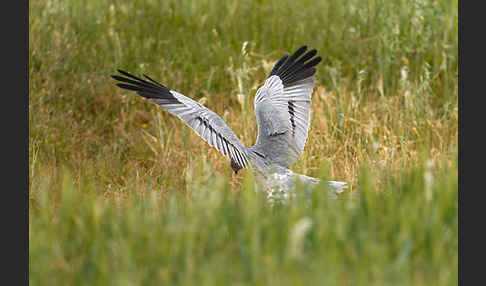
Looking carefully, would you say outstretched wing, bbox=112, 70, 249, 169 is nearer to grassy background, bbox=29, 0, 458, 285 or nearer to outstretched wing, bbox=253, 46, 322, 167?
grassy background, bbox=29, 0, 458, 285

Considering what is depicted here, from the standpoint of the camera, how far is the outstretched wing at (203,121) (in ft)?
13.8

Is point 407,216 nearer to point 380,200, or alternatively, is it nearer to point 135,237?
point 380,200

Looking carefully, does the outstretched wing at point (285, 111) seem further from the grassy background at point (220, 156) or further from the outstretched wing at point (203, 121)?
the outstretched wing at point (203, 121)

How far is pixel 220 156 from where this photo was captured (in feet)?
18.3

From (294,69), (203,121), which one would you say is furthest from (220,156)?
(203,121)

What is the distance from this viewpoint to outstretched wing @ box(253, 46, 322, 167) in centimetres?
476

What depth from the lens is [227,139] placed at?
421cm

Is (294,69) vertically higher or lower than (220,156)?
higher

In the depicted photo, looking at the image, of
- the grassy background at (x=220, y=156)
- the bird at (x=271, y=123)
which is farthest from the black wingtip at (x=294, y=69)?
the grassy background at (x=220, y=156)

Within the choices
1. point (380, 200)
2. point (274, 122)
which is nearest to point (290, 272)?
point (380, 200)

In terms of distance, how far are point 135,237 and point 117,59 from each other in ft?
15.3

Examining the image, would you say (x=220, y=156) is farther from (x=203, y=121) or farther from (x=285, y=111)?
(x=203, y=121)

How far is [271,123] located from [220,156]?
876 mm

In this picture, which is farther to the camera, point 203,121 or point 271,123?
point 271,123
